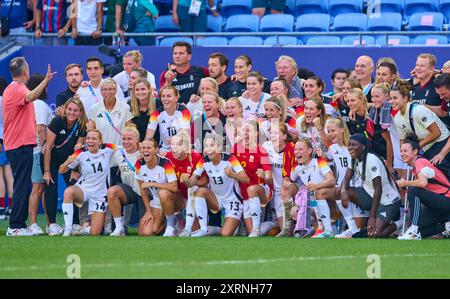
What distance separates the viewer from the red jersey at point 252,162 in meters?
13.5

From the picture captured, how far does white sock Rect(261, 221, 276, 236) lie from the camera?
13.5 metres

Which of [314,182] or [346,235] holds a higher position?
[314,182]

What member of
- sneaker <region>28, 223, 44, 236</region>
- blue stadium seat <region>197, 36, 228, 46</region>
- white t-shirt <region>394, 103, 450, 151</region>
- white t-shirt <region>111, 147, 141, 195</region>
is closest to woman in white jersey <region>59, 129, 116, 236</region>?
white t-shirt <region>111, 147, 141, 195</region>

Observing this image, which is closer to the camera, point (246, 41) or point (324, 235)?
point (324, 235)

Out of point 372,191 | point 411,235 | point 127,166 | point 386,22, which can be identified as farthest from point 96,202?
point 386,22

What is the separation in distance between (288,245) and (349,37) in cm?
627

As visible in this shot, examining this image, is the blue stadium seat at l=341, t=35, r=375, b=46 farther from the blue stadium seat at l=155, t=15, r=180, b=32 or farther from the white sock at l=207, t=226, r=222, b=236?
the white sock at l=207, t=226, r=222, b=236

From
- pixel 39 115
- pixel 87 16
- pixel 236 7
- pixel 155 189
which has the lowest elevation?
pixel 155 189

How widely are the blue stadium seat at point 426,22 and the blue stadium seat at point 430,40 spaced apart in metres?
0.23

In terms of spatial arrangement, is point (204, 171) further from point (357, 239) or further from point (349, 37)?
point (349, 37)

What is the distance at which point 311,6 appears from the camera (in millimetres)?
18641

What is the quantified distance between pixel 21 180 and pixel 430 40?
689cm

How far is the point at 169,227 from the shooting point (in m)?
13.6

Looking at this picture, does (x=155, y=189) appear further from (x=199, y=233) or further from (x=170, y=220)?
(x=199, y=233)
